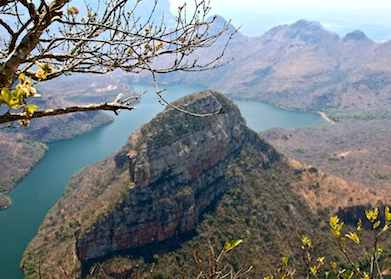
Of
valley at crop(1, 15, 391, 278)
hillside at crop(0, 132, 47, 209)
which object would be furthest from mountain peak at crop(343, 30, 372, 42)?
hillside at crop(0, 132, 47, 209)

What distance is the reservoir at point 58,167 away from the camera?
103 feet

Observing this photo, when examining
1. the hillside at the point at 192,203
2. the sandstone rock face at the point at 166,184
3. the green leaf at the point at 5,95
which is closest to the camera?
the green leaf at the point at 5,95

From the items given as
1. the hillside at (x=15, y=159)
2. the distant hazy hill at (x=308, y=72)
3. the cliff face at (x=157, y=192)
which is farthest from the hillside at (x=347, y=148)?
the hillside at (x=15, y=159)

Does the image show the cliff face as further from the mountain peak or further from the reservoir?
the mountain peak

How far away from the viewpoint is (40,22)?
2.66 m

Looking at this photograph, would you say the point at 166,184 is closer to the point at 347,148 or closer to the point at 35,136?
the point at 347,148

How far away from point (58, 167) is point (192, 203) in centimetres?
3284

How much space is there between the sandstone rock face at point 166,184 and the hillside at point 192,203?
67 mm

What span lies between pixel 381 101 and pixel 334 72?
33.6 meters

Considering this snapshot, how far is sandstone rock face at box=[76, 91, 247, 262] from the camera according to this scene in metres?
22.5

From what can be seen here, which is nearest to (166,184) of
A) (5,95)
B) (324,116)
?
(5,95)

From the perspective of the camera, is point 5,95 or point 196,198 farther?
point 196,198

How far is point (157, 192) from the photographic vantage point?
24.3 m

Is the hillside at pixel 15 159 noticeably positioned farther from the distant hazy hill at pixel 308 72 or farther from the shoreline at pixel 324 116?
the distant hazy hill at pixel 308 72
